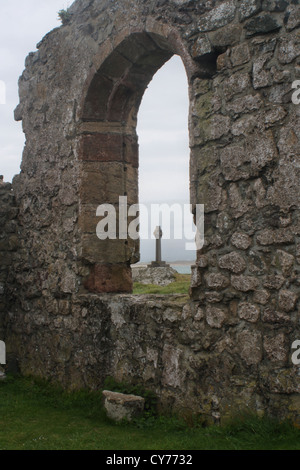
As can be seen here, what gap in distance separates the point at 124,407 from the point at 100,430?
9.8 inches

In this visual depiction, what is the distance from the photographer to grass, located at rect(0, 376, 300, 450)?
129 inches

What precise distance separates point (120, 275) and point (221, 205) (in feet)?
5.48

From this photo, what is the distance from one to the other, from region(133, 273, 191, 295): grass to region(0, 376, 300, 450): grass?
3162mm

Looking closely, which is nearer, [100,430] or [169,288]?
[100,430]

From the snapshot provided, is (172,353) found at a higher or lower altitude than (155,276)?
lower

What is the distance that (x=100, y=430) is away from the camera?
3930 millimetres

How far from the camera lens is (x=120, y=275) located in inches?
201

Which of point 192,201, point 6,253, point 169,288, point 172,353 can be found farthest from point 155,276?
point 192,201

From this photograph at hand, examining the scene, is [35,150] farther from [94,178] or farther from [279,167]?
[279,167]

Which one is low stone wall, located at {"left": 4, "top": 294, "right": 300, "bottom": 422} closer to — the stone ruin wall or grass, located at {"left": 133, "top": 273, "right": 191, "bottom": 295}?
the stone ruin wall

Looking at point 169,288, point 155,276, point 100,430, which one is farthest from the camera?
point 155,276

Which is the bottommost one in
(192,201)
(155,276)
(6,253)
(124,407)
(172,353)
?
(124,407)

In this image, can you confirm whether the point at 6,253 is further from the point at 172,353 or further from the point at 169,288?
the point at 169,288

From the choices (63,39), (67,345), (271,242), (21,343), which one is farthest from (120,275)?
(63,39)
